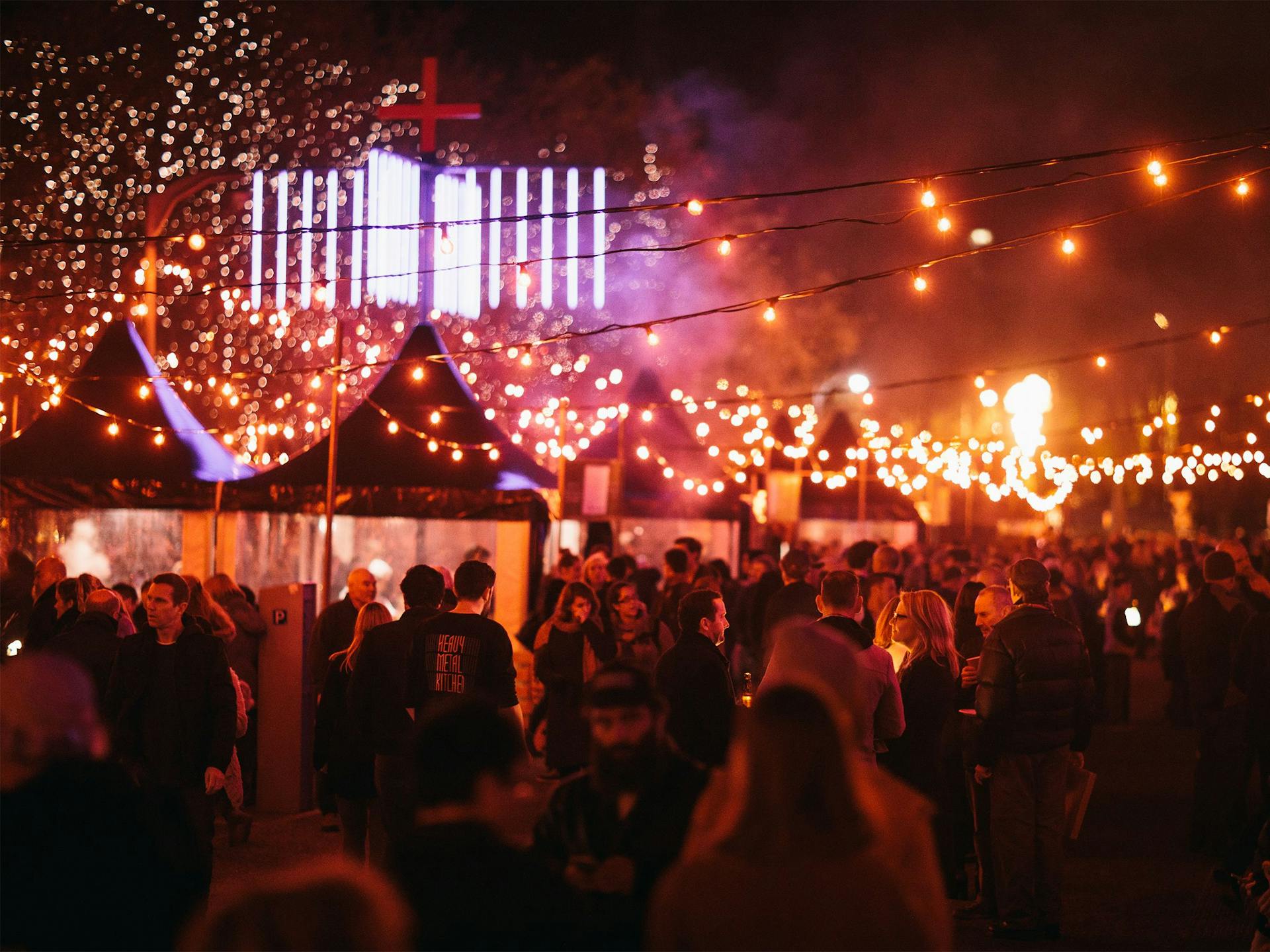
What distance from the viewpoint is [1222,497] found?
185ft

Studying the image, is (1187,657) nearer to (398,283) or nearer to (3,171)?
(3,171)

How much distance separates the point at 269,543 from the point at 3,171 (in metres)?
5.68

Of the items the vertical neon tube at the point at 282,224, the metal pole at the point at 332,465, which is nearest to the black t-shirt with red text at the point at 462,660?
the metal pole at the point at 332,465

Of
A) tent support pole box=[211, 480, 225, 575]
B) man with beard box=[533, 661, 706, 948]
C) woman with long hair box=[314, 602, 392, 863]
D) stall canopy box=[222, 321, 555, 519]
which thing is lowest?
woman with long hair box=[314, 602, 392, 863]

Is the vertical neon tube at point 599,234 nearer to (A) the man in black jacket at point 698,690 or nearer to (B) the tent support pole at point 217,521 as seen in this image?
(B) the tent support pole at point 217,521

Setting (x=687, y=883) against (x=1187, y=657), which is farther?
(x=1187, y=657)

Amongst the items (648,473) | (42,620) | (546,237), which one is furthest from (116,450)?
(546,237)

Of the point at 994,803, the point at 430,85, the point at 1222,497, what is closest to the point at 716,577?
the point at 994,803

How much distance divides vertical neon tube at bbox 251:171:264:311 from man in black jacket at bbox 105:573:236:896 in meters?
3.27

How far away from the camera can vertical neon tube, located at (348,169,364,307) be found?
2038 centimetres

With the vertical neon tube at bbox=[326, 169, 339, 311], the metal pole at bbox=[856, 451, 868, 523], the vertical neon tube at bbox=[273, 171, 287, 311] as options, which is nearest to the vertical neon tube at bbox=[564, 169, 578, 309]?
the vertical neon tube at bbox=[326, 169, 339, 311]

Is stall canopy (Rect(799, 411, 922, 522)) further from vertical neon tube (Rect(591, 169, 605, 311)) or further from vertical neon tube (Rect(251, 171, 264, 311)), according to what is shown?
vertical neon tube (Rect(251, 171, 264, 311))

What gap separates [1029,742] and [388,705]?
10.4ft

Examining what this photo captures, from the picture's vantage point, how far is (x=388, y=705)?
654cm
